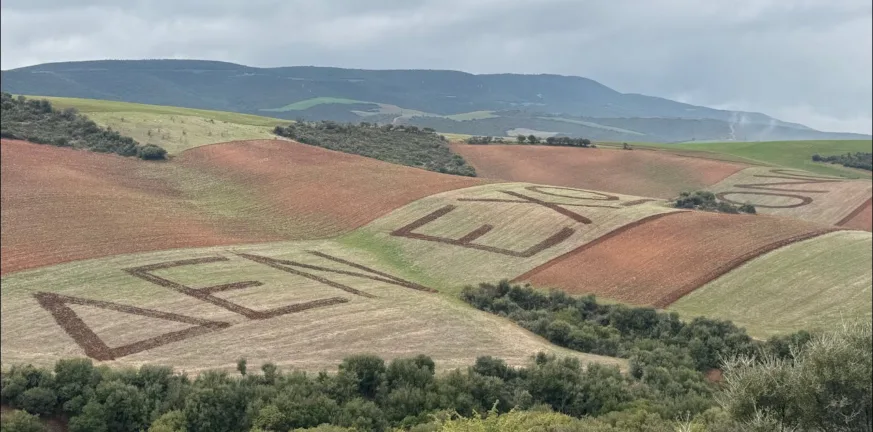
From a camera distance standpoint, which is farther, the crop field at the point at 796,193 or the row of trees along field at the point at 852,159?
the row of trees along field at the point at 852,159

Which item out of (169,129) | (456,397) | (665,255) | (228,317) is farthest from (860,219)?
(169,129)

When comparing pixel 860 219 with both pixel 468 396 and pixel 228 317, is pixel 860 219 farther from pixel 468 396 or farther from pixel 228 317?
pixel 228 317

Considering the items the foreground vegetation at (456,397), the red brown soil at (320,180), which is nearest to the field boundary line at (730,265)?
the foreground vegetation at (456,397)

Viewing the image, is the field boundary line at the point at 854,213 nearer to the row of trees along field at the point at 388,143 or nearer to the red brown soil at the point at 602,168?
the red brown soil at the point at 602,168

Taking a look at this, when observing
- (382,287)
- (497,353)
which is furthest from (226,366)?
(382,287)

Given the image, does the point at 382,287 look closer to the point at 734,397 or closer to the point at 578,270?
the point at 578,270
